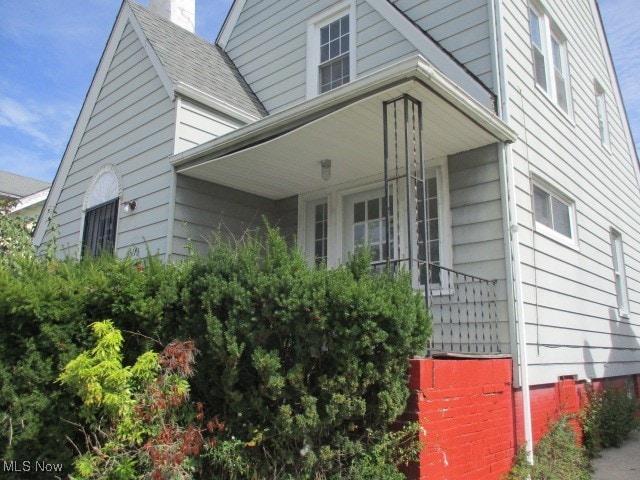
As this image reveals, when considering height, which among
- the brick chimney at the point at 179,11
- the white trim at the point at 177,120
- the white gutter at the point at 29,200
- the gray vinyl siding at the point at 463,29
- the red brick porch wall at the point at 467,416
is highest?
the brick chimney at the point at 179,11

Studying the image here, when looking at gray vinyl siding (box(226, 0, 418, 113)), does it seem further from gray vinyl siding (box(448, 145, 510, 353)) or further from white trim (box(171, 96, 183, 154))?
gray vinyl siding (box(448, 145, 510, 353))

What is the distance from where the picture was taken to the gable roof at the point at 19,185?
2012 cm

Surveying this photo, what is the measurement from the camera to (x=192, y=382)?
420 centimetres

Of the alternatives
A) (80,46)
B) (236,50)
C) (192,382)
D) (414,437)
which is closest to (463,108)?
(414,437)

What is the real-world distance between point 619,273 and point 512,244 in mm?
5261

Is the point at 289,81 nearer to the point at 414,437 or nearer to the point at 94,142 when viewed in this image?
the point at 94,142

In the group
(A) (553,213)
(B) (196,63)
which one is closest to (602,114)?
(A) (553,213)

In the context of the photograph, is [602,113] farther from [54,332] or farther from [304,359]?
[54,332]

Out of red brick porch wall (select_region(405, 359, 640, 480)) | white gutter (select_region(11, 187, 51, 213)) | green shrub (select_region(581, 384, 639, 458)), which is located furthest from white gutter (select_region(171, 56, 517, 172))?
white gutter (select_region(11, 187, 51, 213))

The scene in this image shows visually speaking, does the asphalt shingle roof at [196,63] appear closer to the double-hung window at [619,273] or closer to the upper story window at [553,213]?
the upper story window at [553,213]

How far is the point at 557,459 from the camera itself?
5.68 m

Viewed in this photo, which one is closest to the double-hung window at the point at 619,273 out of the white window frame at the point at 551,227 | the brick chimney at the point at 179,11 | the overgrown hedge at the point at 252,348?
the white window frame at the point at 551,227

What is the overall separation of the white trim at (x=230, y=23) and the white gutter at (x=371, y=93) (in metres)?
4.45

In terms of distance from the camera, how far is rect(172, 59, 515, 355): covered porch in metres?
5.24
